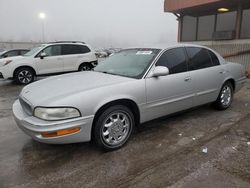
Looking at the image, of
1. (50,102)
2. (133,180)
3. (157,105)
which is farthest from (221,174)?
(50,102)

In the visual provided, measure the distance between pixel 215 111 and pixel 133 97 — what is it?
2626 millimetres

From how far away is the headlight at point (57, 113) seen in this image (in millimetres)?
2773

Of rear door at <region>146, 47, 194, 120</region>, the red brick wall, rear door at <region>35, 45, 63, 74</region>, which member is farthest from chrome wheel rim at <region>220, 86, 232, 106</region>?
the red brick wall

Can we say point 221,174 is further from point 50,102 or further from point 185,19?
point 185,19

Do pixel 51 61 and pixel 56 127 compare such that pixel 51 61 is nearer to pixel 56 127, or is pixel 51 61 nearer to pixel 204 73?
pixel 204 73

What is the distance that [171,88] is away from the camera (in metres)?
3.80

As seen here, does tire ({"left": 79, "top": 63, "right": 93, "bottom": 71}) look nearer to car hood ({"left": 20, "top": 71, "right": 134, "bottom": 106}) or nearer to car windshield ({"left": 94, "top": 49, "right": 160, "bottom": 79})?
car windshield ({"left": 94, "top": 49, "right": 160, "bottom": 79})

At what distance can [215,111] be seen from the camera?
5059mm

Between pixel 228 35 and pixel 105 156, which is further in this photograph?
pixel 228 35

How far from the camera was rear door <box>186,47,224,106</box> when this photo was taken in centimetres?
427

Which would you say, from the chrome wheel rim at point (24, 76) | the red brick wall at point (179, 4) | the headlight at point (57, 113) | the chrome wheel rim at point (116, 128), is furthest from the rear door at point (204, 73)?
the red brick wall at point (179, 4)

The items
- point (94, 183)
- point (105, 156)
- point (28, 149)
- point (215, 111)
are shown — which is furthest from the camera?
point (215, 111)

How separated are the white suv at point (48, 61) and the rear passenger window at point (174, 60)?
6.76m

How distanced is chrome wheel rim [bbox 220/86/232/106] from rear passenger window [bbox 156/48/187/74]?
1495mm
